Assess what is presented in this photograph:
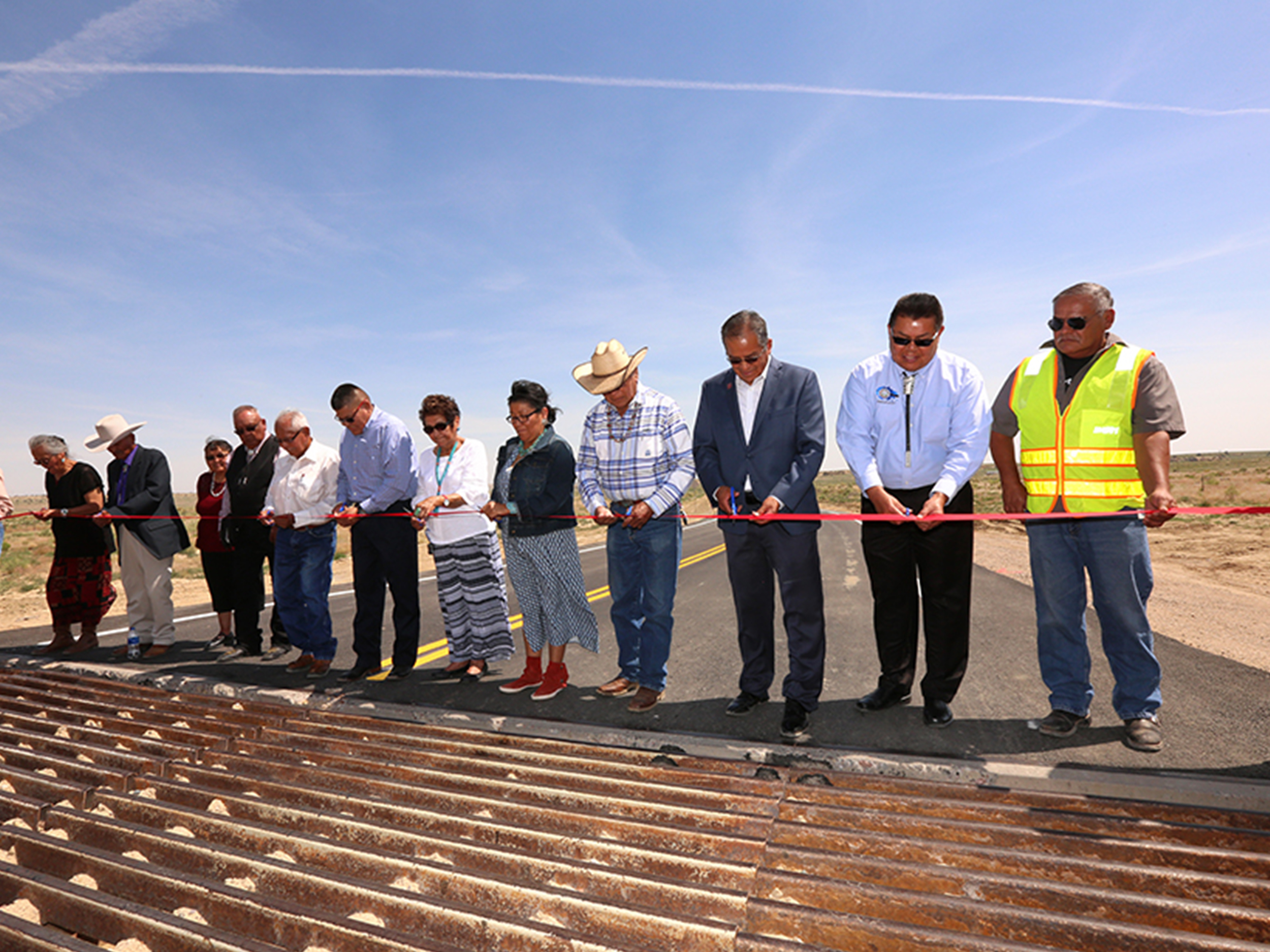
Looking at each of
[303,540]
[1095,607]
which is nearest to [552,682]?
[303,540]

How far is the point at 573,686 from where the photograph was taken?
476 centimetres

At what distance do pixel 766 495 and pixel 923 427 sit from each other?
3.17ft

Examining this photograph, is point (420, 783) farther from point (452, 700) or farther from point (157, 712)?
point (157, 712)

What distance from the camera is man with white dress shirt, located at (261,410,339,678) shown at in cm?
541

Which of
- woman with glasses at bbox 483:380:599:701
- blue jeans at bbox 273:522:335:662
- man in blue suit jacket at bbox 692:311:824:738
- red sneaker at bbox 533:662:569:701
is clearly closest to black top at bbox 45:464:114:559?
blue jeans at bbox 273:522:335:662

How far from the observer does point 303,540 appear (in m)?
5.50

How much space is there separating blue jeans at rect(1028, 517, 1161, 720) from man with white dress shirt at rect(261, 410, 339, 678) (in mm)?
5020

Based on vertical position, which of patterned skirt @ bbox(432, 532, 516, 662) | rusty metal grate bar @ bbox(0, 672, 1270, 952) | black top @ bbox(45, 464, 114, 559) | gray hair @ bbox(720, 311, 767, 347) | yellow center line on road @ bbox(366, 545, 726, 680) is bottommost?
yellow center line on road @ bbox(366, 545, 726, 680)

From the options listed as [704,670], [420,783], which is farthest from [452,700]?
[704,670]

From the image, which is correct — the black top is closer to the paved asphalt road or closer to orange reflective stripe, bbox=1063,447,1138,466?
the paved asphalt road

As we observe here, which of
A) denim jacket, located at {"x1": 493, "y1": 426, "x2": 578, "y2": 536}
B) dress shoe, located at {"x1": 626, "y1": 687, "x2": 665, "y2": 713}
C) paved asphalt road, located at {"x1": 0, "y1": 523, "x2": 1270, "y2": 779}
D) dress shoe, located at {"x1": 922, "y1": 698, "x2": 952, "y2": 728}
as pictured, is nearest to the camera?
paved asphalt road, located at {"x1": 0, "y1": 523, "x2": 1270, "y2": 779}

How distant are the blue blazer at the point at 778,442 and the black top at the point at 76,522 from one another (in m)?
5.93

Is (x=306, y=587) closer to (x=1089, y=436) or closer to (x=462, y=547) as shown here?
(x=462, y=547)

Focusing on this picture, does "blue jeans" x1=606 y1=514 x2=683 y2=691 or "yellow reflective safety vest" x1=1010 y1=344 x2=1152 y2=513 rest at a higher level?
"yellow reflective safety vest" x1=1010 y1=344 x2=1152 y2=513
